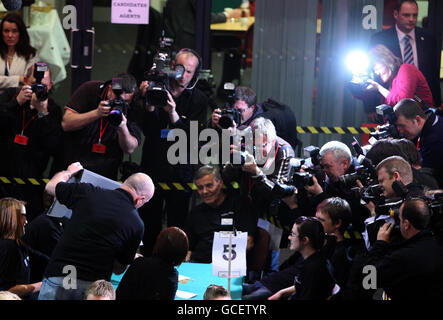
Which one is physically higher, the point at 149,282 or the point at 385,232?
the point at 385,232

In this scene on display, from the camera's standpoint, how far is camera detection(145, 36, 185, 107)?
6512 millimetres

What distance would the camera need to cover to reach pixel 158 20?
7926mm

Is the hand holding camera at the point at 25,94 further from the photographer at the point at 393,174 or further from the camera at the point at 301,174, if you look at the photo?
the photographer at the point at 393,174

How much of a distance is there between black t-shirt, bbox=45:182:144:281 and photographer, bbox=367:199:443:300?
1.70 meters

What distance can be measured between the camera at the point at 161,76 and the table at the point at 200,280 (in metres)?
1.36

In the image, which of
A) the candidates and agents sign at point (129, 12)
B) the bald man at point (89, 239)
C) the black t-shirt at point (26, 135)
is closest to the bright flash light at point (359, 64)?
the candidates and agents sign at point (129, 12)

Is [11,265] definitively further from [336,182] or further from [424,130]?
[424,130]

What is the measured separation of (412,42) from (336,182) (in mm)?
2186

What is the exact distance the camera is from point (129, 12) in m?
7.95

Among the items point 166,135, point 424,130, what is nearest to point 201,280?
point 166,135

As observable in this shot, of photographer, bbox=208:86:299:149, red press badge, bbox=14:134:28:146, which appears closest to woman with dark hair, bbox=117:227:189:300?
photographer, bbox=208:86:299:149

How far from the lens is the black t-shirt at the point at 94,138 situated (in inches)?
261
